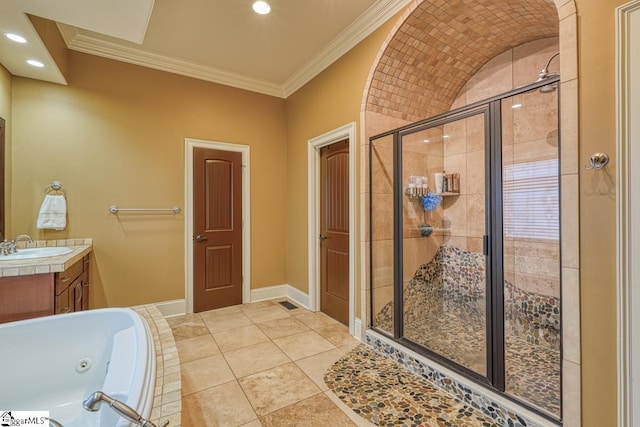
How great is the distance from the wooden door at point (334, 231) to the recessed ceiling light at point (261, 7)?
1398 millimetres

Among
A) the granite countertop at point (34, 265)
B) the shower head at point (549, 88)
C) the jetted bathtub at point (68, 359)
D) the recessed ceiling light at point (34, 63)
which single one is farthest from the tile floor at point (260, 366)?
the recessed ceiling light at point (34, 63)

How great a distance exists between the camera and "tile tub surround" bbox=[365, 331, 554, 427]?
1.61 meters

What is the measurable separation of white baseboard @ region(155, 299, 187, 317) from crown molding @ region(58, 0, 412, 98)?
273cm

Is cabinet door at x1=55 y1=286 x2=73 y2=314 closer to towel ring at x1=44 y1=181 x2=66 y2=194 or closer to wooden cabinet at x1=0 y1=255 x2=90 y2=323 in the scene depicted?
wooden cabinet at x1=0 y1=255 x2=90 y2=323

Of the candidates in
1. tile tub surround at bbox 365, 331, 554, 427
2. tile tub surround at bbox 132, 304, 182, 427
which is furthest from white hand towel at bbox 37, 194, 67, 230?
tile tub surround at bbox 365, 331, 554, 427

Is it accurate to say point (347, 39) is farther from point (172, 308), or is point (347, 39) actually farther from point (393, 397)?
point (172, 308)

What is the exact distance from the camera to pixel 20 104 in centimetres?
267

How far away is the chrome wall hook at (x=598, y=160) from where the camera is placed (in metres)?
1.33

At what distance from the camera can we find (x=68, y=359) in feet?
5.57

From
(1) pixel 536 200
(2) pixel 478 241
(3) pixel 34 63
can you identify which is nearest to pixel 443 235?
(2) pixel 478 241

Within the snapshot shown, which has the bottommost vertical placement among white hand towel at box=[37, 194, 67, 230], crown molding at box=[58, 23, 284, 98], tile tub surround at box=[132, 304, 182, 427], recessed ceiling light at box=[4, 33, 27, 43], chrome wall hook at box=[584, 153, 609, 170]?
tile tub surround at box=[132, 304, 182, 427]

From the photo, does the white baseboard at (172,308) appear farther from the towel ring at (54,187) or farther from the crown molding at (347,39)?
the crown molding at (347,39)

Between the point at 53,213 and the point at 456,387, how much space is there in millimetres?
3748

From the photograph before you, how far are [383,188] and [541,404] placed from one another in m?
1.86
